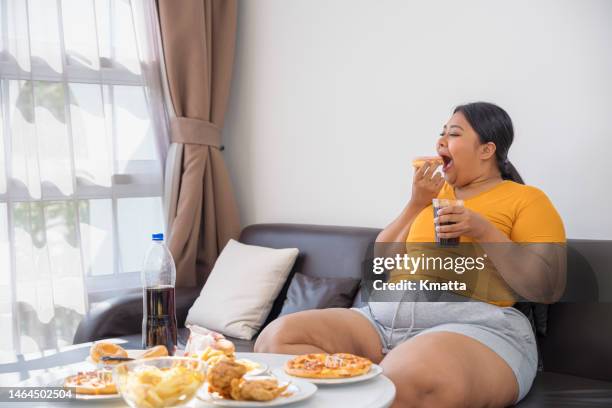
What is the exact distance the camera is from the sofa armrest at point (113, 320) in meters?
2.86

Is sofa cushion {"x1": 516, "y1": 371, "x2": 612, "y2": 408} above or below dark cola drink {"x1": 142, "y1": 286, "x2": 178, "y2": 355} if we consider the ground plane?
below

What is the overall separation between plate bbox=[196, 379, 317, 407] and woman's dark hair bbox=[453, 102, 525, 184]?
1.17 meters

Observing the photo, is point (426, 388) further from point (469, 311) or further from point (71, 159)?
point (71, 159)

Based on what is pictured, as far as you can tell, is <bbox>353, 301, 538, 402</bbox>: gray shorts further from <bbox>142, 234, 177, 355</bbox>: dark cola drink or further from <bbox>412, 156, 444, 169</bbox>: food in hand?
<bbox>142, 234, 177, 355</bbox>: dark cola drink

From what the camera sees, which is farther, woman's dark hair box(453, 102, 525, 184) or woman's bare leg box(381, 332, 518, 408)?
woman's dark hair box(453, 102, 525, 184)

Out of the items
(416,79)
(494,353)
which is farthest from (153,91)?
(494,353)

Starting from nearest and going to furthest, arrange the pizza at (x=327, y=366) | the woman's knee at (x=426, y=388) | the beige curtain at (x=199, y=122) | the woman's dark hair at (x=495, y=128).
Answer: the pizza at (x=327, y=366) < the woman's knee at (x=426, y=388) < the woman's dark hair at (x=495, y=128) < the beige curtain at (x=199, y=122)

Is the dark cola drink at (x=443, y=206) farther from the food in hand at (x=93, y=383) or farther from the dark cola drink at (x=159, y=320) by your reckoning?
the food in hand at (x=93, y=383)

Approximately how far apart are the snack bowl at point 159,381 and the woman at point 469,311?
0.64m

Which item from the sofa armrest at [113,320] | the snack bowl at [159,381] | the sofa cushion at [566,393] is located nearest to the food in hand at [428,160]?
the sofa cushion at [566,393]

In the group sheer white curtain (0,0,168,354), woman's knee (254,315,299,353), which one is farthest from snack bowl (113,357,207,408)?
sheer white curtain (0,0,168,354)

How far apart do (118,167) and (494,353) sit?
7.27 ft

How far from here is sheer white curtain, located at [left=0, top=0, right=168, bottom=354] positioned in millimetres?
3113

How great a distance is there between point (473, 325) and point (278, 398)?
0.86 metres
